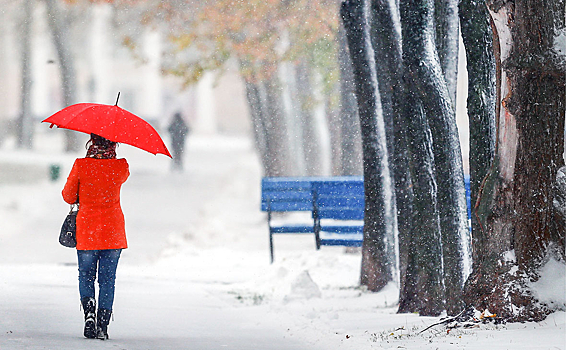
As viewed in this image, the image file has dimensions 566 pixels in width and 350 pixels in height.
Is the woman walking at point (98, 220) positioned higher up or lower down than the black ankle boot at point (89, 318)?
higher up

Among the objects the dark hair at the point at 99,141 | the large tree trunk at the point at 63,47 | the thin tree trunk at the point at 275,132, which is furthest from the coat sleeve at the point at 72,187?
the large tree trunk at the point at 63,47

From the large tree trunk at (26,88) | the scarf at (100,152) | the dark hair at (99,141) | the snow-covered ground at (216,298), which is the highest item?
the large tree trunk at (26,88)

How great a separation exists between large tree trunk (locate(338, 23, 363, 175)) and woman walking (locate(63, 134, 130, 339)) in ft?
27.3

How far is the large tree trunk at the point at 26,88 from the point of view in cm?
3300

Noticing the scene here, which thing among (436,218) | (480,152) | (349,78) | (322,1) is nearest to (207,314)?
(436,218)

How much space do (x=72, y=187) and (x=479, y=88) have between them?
321cm

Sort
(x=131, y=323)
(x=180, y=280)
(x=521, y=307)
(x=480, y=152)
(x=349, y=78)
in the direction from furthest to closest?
(x=349, y=78), (x=180, y=280), (x=131, y=323), (x=480, y=152), (x=521, y=307)

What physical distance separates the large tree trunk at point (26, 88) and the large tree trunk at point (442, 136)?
2624 cm

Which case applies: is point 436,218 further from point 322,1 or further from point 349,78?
point 322,1

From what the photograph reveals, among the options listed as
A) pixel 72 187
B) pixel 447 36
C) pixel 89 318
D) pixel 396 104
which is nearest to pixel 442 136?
pixel 396 104

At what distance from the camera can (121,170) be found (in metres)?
6.33

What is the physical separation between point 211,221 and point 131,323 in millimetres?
10877

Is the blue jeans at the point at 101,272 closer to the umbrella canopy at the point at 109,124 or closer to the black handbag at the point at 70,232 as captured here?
the black handbag at the point at 70,232

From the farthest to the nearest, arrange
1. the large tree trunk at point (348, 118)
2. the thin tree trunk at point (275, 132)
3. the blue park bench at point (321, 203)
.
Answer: the thin tree trunk at point (275, 132)
the large tree trunk at point (348, 118)
the blue park bench at point (321, 203)
